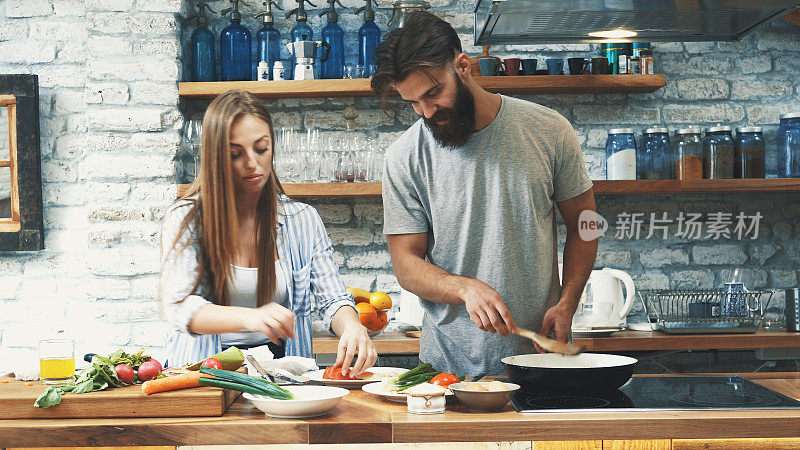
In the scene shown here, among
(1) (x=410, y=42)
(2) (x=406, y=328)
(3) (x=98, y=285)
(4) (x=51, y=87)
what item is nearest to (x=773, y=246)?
(2) (x=406, y=328)

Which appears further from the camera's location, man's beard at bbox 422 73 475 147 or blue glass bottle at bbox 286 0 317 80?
blue glass bottle at bbox 286 0 317 80

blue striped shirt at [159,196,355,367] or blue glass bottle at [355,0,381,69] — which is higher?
blue glass bottle at [355,0,381,69]

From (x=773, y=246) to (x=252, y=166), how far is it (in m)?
2.87

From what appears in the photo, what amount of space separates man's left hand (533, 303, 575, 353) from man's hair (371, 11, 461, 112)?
74 centimetres

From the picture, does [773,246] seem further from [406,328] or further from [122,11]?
[122,11]

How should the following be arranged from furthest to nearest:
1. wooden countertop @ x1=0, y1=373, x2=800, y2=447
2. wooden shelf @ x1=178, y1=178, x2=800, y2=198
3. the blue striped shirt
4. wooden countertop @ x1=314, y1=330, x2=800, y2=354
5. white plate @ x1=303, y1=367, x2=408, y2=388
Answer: wooden shelf @ x1=178, y1=178, x2=800, y2=198 → wooden countertop @ x1=314, y1=330, x2=800, y2=354 → the blue striped shirt → white plate @ x1=303, y1=367, x2=408, y2=388 → wooden countertop @ x1=0, y1=373, x2=800, y2=447

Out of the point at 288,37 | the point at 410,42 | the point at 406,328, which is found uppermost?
the point at 288,37

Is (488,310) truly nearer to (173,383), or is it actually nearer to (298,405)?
(298,405)

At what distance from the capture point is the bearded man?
2176mm

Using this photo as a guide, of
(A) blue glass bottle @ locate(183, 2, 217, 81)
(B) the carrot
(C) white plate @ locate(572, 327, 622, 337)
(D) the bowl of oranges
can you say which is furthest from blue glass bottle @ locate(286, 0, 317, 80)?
(B) the carrot

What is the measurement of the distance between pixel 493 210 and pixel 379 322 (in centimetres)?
132

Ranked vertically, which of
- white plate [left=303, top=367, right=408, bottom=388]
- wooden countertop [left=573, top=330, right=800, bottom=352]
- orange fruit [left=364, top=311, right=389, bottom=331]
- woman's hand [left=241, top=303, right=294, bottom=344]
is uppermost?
woman's hand [left=241, top=303, right=294, bottom=344]

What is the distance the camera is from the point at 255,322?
6.07 feet

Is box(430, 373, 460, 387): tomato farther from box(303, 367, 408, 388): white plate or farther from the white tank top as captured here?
the white tank top
